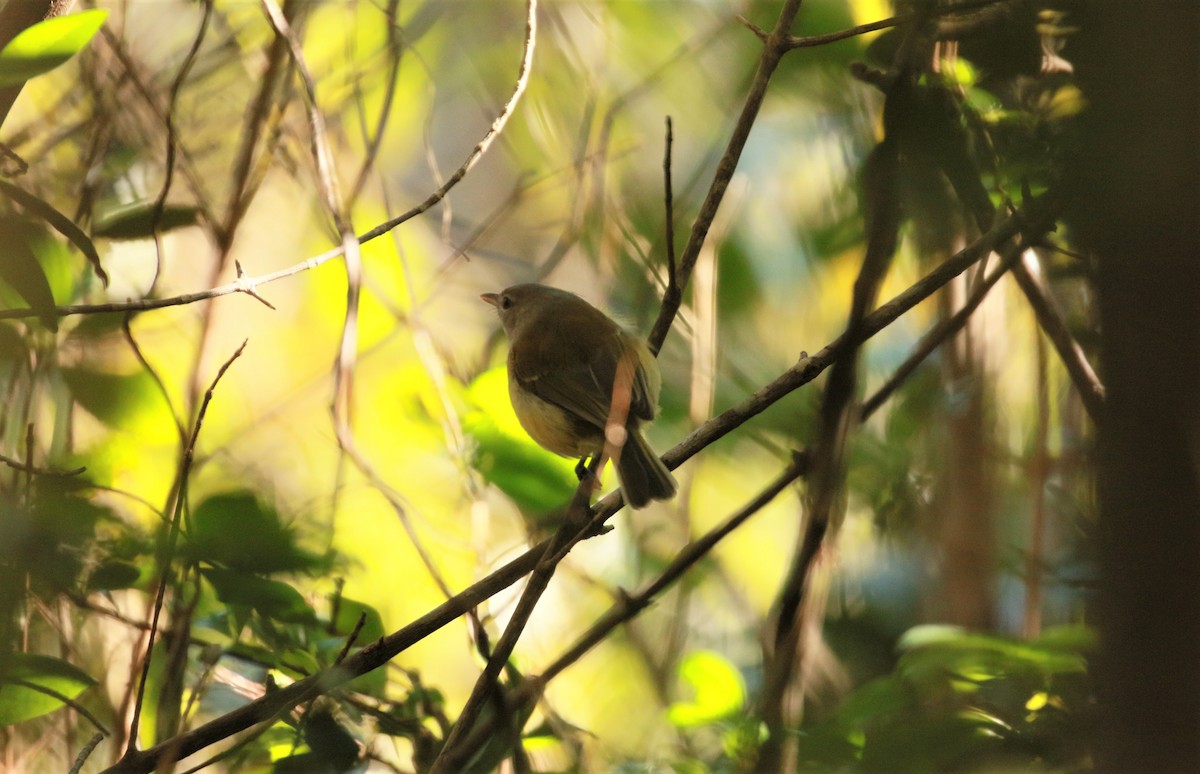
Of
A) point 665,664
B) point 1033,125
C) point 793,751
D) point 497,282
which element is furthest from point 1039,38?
point 497,282

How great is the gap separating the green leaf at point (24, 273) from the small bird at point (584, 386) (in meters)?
→ 1.16

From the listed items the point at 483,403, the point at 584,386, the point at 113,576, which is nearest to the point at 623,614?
the point at 113,576

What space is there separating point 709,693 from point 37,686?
1.24 metres

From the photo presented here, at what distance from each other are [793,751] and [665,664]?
6.81 ft

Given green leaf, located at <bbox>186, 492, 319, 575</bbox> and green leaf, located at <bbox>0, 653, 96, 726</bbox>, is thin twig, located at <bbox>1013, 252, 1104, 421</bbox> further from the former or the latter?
green leaf, located at <bbox>0, 653, 96, 726</bbox>

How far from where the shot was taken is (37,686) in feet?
5.77

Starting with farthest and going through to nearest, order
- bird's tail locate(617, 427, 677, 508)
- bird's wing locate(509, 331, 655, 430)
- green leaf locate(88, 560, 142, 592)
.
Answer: bird's wing locate(509, 331, 655, 430) < bird's tail locate(617, 427, 677, 508) < green leaf locate(88, 560, 142, 592)

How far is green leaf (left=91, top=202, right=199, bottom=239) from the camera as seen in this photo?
239 centimetres

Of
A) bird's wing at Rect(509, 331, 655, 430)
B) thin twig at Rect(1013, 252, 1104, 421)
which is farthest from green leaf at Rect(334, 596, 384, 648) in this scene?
thin twig at Rect(1013, 252, 1104, 421)

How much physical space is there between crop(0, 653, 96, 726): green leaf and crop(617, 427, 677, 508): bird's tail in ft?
4.09

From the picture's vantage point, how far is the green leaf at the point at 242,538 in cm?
160

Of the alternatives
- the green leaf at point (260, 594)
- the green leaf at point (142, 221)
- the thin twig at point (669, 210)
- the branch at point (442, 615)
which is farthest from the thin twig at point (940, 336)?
the green leaf at point (142, 221)

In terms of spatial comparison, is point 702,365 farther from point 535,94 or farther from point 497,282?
point 497,282

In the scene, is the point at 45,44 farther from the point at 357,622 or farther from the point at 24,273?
the point at 357,622
